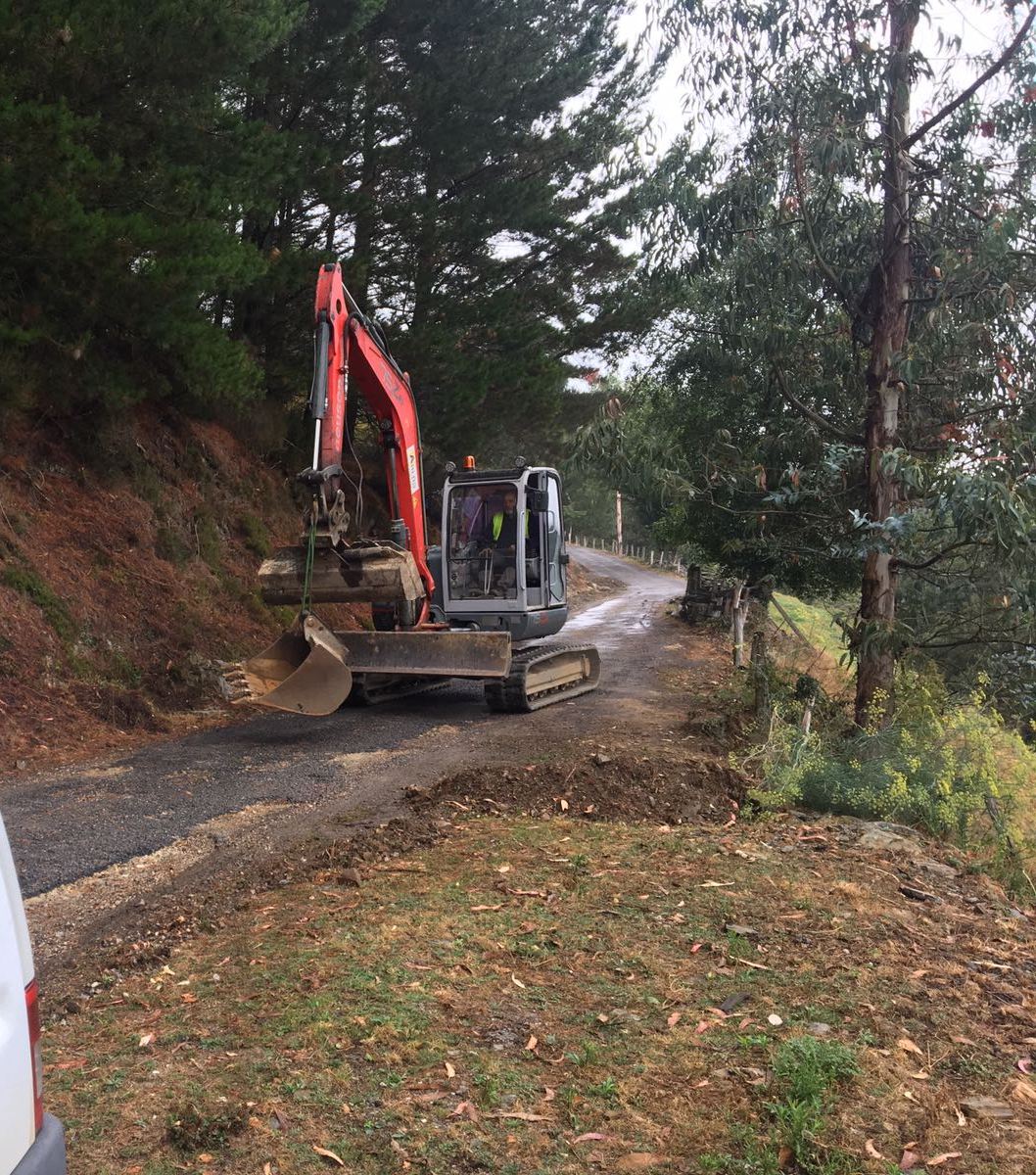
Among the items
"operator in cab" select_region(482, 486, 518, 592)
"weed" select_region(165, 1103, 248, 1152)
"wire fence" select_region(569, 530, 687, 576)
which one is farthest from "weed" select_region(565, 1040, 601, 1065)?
"wire fence" select_region(569, 530, 687, 576)

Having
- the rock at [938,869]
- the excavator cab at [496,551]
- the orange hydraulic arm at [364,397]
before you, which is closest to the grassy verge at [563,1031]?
the rock at [938,869]

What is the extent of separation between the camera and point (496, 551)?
11.4 meters

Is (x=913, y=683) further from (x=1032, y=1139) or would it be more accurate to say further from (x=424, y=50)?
(x=424, y=50)

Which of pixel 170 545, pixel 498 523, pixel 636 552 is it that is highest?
pixel 498 523

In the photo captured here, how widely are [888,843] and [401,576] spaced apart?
4661mm

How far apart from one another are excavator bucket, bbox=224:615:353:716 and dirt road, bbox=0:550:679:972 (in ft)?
1.38

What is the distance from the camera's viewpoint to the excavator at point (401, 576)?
8.74m

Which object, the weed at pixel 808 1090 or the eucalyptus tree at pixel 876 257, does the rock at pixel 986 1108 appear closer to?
the weed at pixel 808 1090

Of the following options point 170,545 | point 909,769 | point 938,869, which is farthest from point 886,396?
point 170,545

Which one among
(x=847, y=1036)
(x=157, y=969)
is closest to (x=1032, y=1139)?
(x=847, y=1036)

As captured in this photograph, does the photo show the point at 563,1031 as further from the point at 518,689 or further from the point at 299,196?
the point at 299,196

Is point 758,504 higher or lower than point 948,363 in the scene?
lower

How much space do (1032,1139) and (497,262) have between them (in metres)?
15.9

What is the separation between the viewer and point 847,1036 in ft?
12.0
